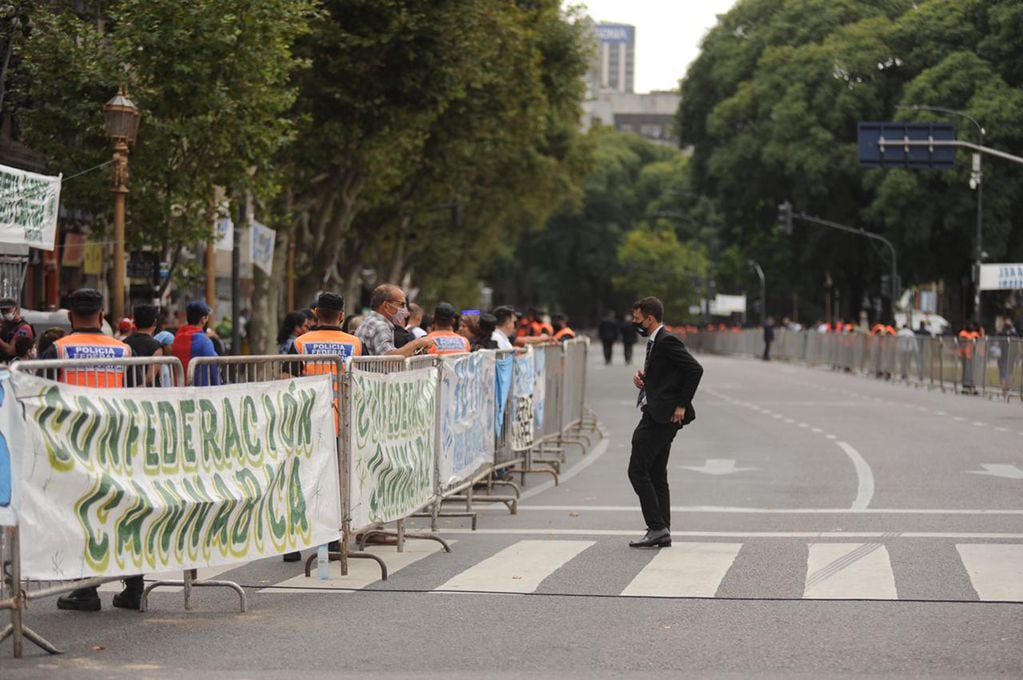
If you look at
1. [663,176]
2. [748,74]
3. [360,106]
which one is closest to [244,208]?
[360,106]

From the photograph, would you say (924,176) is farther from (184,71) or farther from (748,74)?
(184,71)

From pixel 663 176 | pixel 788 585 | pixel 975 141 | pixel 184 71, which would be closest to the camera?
pixel 788 585

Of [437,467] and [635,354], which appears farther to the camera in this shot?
[635,354]

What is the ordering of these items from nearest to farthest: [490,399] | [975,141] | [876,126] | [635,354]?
[490,399] → [876,126] → [975,141] → [635,354]

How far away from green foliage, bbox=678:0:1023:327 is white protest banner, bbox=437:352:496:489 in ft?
128

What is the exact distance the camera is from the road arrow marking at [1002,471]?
18703 mm

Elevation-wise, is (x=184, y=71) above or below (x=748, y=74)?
below

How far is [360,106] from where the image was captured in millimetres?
33656

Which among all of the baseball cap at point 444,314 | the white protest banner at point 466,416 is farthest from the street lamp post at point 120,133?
the white protest banner at point 466,416

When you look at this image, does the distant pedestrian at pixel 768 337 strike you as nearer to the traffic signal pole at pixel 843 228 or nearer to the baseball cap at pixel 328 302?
the traffic signal pole at pixel 843 228

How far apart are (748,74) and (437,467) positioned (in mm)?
59749

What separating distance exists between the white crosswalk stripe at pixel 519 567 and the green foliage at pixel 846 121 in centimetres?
4159

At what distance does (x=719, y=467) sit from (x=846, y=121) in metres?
44.6

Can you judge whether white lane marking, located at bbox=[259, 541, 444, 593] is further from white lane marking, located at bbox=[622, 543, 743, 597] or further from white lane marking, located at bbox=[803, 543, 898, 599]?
white lane marking, located at bbox=[803, 543, 898, 599]
